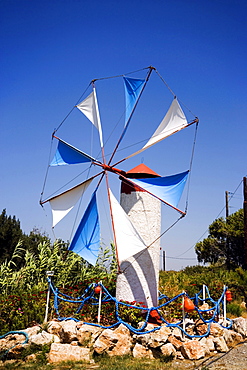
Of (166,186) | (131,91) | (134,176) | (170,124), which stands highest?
(131,91)

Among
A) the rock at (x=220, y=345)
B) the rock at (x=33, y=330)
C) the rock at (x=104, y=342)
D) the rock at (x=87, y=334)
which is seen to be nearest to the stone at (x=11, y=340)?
the rock at (x=33, y=330)

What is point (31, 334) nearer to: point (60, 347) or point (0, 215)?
point (60, 347)

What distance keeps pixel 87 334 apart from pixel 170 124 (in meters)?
5.80

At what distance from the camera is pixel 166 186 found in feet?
33.2

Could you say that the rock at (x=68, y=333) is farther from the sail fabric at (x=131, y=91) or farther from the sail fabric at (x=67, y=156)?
the sail fabric at (x=131, y=91)

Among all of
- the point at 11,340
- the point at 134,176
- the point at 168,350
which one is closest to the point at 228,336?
the point at 168,350

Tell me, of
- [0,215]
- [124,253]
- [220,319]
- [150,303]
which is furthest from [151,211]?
[0,215]

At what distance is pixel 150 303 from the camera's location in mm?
10148

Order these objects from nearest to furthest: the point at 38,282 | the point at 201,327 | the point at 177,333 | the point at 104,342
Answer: the point at 104,342
the point at 177,333
the point at 201,327
the point at 38,282

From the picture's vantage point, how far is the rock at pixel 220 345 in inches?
323

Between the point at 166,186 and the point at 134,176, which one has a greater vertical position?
the point at 134,176

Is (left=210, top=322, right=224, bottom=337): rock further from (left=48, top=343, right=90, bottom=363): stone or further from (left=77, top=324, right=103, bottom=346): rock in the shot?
(left=48, top=343, right=90, bottom=363): stone

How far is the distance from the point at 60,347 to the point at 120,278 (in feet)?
9.07

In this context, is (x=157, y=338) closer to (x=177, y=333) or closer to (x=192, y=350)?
(x=177, y=333)
